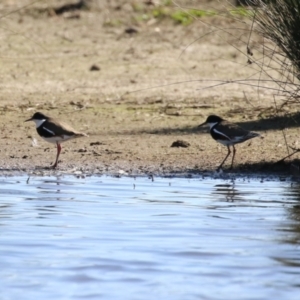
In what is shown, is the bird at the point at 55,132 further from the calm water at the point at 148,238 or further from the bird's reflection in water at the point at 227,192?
the bird's reflection in water at the point at 227,192

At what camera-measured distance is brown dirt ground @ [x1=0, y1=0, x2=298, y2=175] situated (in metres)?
12.2

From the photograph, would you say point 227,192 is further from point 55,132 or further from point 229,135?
point 55,132

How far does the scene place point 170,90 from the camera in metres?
15.7

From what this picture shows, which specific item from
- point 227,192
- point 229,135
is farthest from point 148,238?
point 229,135

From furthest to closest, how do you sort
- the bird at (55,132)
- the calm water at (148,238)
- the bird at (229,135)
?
the bird at (55,132)
the bird at (229,135)
the calm water at (148,238)

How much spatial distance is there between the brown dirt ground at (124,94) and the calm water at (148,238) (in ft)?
3.31

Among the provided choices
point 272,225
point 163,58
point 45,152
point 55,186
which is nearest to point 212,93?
point 163,58

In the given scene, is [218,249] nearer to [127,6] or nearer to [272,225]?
[272,225]

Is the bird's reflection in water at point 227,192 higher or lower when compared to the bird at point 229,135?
lower

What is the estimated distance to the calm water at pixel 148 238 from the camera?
7.37 m

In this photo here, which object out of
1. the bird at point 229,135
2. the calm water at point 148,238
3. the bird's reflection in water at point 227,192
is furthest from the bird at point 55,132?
the bird's reflection in water at point 227,192

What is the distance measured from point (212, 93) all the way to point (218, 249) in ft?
24.2

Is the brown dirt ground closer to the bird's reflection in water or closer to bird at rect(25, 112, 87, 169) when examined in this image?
bird at rect(25, 112, 87, 169)

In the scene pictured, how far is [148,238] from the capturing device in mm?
8609
